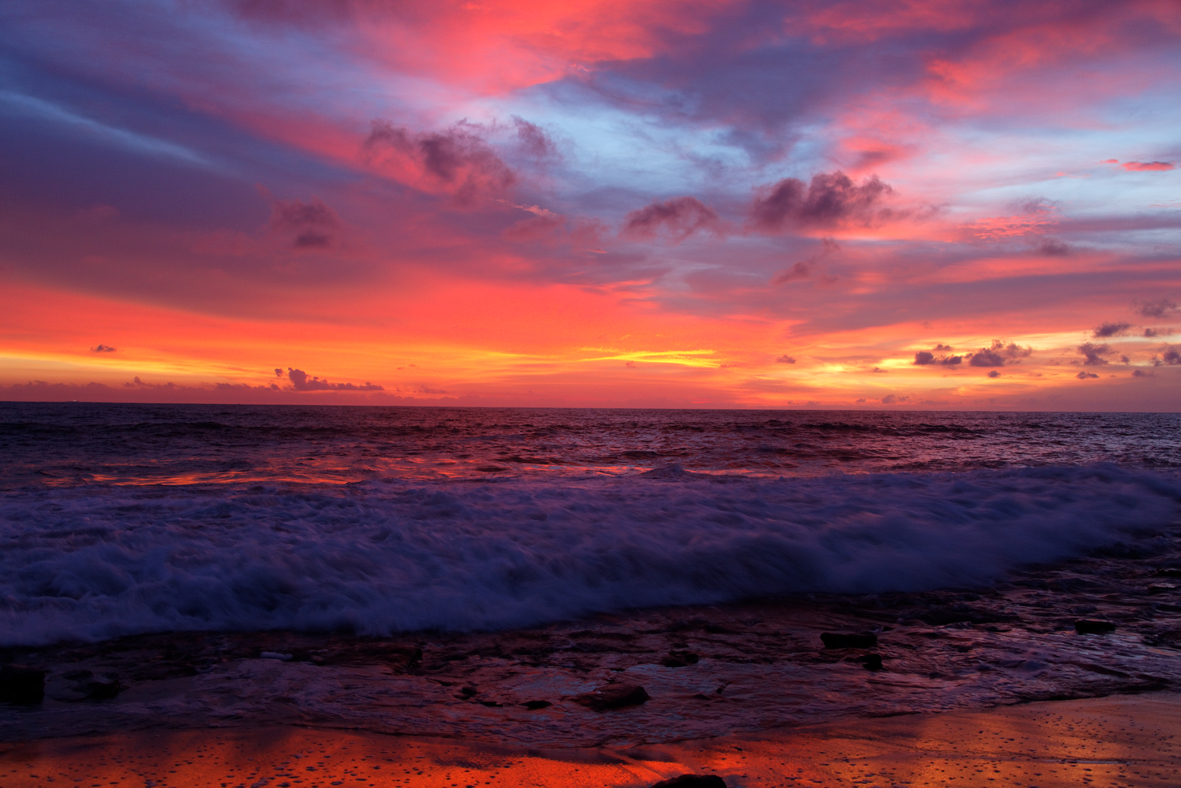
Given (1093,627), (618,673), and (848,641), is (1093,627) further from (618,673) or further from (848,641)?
→ (618,673)

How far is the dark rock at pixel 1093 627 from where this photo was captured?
589 centimetres

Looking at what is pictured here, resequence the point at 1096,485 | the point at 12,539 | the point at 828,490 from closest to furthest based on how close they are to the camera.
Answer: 1. the point at 12,539
2. the point at 828,490
3. the point at 1096,485

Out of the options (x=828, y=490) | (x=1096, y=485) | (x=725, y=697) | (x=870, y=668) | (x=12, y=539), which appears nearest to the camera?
(x=725, y=697)

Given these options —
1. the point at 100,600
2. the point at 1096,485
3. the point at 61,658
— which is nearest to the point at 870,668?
the point at 61,658

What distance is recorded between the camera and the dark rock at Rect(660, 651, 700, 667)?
16.7 ft

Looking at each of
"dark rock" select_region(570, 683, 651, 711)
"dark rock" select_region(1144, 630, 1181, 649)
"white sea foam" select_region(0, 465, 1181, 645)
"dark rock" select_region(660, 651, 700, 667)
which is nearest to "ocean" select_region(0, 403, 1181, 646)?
"white sea foam" select_region(0, 465, 1181, 645)

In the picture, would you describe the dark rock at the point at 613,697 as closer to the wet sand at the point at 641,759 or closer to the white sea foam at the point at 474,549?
the wet sand at the point at 641,759

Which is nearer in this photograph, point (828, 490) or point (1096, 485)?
point (828, 490)

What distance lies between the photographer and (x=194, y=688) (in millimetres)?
4449

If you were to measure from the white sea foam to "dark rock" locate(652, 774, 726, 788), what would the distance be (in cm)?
355

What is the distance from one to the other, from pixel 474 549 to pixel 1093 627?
670 centimetres

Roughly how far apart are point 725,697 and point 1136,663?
3.52 meters

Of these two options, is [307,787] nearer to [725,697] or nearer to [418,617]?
[725,697]

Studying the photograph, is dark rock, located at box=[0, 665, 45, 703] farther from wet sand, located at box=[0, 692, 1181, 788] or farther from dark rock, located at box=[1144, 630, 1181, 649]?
dark rock, located at box=[1144, 630, 1181, 649]
